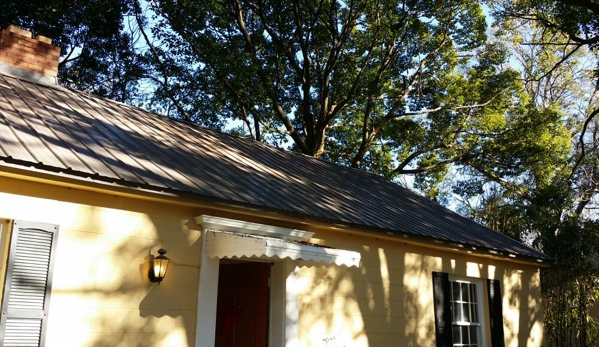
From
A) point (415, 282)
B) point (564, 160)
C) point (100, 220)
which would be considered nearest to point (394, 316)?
point (415, 282)

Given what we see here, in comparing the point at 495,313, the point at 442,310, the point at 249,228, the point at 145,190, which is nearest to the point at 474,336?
→ the point at 495,313

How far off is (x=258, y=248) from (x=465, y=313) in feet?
19.7

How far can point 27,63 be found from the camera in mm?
9352

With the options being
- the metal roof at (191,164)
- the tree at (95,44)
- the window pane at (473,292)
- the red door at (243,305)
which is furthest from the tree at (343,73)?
the red door at (243,305)

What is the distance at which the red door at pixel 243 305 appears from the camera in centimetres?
866

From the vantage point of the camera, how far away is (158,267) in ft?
22.4

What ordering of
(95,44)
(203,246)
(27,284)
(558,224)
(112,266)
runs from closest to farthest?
(27,284)
(112,266)
(203,246)
(558,224)
(95,44)

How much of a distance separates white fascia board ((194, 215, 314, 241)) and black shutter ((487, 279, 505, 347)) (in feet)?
16.2

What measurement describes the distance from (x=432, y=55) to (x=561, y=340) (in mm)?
10520

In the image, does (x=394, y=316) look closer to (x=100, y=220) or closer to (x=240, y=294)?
(x=240, y=294)

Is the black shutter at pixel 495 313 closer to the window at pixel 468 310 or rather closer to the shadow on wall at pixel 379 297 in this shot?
the window at pixel 468 310

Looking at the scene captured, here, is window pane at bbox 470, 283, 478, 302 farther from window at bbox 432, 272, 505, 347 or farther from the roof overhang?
the roof overhang

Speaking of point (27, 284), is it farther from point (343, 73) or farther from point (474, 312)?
point (343, 73)

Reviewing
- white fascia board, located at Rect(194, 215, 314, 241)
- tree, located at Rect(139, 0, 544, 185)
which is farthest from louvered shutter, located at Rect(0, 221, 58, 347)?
tree, located at Rect(139, 0, 544, 185)
